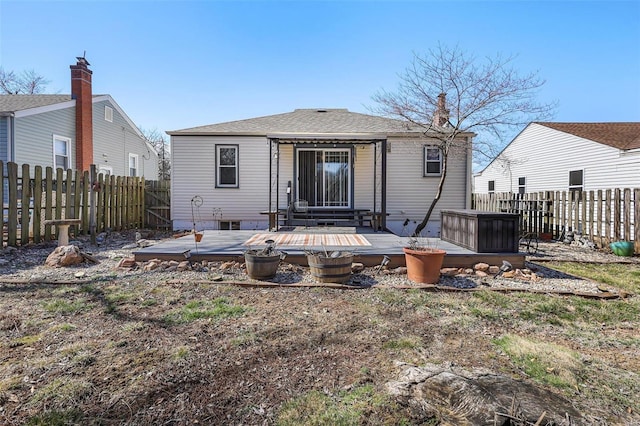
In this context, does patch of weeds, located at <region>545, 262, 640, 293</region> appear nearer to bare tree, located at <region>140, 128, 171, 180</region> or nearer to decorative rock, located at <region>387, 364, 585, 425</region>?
decorative rock, located at <region>387, 364, 585, 425</region>

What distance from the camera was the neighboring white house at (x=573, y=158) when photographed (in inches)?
479

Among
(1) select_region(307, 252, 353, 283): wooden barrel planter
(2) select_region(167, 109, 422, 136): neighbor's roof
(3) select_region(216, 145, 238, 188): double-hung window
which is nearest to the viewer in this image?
(1) select_region(307, 252, 353, 283): wooden barrel planter

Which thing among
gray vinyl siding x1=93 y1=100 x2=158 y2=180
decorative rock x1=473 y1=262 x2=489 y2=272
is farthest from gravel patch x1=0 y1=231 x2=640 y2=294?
gray vinyl siding x1=93 y1=100 x2=158 y2=180

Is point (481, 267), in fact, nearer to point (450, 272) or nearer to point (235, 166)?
point (450, 272)

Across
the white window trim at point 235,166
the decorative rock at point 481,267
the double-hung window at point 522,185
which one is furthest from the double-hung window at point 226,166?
the double-hung window at point 522,185

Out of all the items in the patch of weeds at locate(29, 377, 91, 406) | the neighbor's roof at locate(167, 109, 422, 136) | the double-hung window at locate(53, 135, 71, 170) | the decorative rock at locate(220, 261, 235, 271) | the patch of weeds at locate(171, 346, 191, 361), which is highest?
the neighbor's roof at locate(167, 109, 422, 136)

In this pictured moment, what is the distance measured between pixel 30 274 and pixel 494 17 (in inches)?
485

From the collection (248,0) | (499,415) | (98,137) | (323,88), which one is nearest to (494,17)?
(248,0)

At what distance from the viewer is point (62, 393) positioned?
2.23 metres

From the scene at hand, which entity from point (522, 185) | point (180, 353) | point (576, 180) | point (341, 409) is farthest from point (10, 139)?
point (522, 185)

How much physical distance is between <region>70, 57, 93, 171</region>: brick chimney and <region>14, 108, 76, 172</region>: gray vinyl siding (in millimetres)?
209

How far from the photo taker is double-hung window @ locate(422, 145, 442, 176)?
1178cm

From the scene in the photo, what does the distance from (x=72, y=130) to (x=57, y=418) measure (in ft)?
51.7

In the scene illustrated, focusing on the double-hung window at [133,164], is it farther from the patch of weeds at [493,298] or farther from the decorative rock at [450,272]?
the patch of weeds at [493,298]
